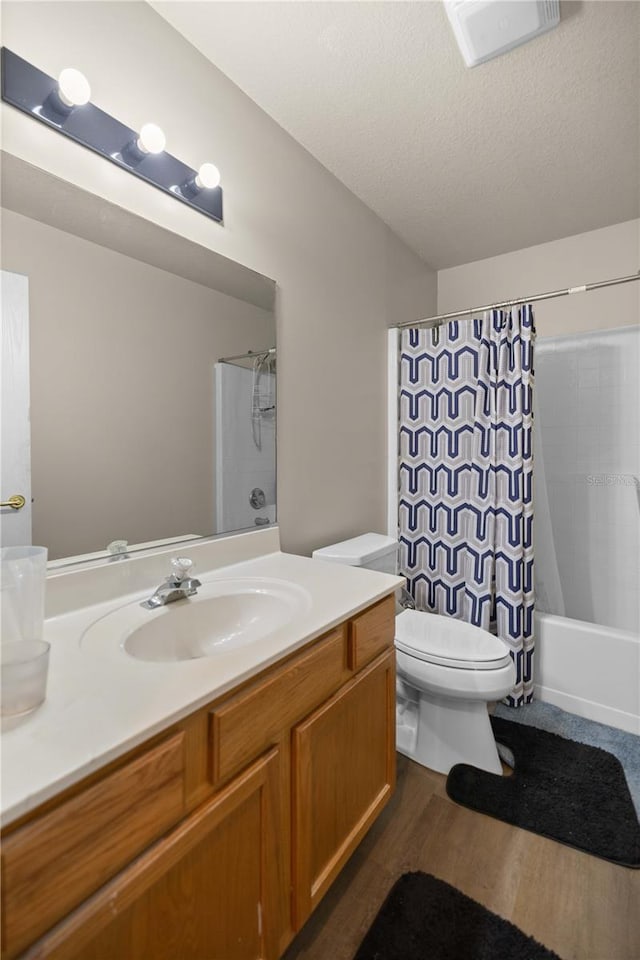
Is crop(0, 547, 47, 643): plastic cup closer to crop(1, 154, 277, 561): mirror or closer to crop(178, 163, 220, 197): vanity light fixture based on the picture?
crop(1, 154, 277, 561): mirror

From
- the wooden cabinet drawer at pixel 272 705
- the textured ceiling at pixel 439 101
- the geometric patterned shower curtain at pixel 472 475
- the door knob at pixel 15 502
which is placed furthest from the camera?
the geometric patterned shower curtain at pixel 472 475

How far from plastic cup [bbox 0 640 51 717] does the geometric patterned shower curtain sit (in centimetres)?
192

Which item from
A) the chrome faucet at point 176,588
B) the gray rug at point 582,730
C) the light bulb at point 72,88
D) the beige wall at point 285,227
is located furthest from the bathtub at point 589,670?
the light bulb at point 72,88

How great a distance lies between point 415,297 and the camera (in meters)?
2.75

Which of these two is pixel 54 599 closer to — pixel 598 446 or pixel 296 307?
pixel 296 307

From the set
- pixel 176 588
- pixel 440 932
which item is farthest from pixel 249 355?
pixel 440 932

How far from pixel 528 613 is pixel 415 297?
187 cm

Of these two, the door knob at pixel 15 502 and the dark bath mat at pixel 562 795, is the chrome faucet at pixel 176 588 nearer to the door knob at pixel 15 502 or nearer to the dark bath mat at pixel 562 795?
the door knob at pixel 15 502

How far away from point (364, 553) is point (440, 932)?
3.62ft

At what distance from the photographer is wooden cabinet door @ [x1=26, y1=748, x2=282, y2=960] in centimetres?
62

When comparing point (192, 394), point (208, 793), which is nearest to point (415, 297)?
point (192, 394)

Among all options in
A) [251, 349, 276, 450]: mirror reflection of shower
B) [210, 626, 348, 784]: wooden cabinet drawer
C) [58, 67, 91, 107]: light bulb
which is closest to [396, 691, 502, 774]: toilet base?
[210, 626, 348, 784]: wooden cabinet drawer

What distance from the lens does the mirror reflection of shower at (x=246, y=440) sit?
1491mm

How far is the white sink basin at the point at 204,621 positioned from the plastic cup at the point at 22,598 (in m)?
0.20
